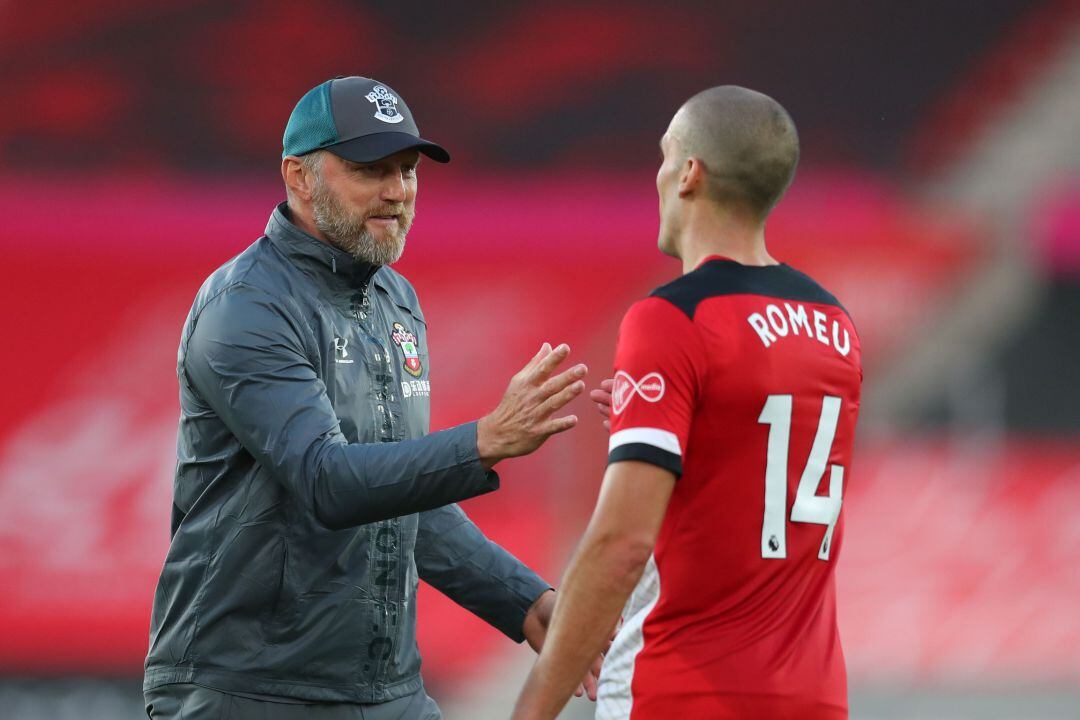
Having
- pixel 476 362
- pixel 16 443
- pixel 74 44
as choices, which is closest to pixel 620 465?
pixel 476 362

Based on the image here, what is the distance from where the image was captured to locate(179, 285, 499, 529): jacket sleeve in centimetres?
242

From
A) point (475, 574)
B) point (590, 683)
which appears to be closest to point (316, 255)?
point (475, 574)

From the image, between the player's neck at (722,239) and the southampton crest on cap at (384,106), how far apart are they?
839 millimetres

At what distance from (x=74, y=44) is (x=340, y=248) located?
170 inches

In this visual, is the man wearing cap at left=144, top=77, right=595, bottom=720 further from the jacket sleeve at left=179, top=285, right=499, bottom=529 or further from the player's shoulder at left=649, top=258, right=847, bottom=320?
the player's shoulder at left=649, top=258, right=847, bottom=320

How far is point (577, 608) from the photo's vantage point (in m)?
2.05

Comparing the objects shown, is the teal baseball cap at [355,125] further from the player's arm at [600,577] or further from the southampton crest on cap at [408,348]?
the player's arm at [600,577]

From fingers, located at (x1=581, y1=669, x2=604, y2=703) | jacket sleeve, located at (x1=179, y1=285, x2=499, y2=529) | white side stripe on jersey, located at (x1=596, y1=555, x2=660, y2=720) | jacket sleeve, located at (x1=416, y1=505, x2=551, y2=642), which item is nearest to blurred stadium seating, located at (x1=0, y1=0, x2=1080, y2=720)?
jacket sleeve, located at (x1=416, y1=505, x2=551, y2=642)

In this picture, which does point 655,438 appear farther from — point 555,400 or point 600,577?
point 555,400

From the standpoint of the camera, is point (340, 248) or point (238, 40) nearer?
point (340, 248)

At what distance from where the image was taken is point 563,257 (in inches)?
253

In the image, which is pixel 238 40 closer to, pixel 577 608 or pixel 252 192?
pixel 252 192

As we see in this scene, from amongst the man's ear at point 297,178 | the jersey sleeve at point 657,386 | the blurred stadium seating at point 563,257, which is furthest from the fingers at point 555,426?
the blurred stadium seating at point 563,257

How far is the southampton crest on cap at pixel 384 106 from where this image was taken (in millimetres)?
2795
